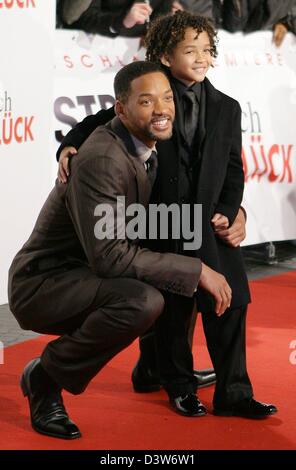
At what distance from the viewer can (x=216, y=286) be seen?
11.7 feet

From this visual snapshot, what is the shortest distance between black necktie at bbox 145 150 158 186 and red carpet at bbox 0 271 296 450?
89cm

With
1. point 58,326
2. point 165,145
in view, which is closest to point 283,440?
point 58,326

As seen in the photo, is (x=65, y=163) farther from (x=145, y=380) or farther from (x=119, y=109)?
(x=145, y=380)

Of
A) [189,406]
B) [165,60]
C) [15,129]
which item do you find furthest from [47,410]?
[15,129]

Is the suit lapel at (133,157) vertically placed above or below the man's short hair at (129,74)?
below

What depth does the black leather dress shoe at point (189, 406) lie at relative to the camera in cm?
384

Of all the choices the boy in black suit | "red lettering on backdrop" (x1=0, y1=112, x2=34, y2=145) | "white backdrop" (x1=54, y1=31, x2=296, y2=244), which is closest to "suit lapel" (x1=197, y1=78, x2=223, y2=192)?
the boy in black suit

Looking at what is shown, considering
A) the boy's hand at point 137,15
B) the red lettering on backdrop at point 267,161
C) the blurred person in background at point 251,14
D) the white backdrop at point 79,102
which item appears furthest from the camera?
the red lettering on backdrop at point 267,161

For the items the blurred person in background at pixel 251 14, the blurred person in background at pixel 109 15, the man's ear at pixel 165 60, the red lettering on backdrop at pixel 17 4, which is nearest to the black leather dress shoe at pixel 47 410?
the man's ear at pixel 165 60

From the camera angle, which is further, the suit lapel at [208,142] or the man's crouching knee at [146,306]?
the suit lapel at [208,142]

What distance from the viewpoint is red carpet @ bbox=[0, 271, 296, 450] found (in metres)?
3.50

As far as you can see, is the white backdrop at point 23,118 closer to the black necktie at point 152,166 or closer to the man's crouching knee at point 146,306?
the black necktie at point 152,166

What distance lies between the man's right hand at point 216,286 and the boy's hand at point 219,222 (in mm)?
290

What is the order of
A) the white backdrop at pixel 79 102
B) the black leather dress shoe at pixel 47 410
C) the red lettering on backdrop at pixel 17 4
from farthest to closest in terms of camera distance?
the white backdrop at pixel 79 102
the red lettering on backdrop at pixel 17 4
the black leather dress shoe at pixel 47 410
